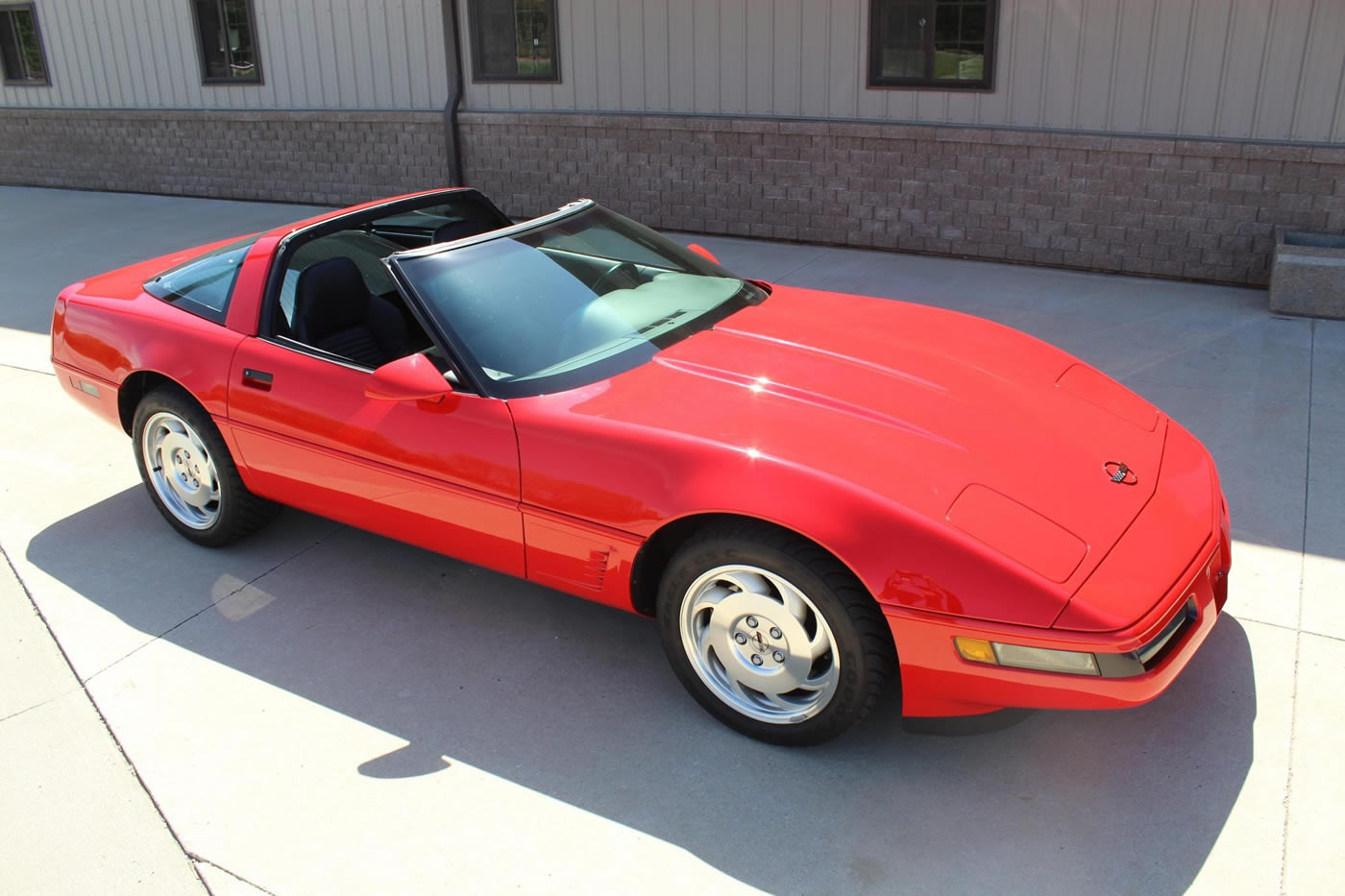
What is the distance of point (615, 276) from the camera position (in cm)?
393

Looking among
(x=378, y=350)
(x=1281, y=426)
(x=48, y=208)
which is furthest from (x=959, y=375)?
(x=48, y=208)

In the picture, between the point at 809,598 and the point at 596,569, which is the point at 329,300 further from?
the point at 809,598

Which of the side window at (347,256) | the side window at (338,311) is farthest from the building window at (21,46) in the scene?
the side window at (338,311)

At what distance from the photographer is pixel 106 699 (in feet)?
11.6

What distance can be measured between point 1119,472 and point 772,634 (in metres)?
1.12

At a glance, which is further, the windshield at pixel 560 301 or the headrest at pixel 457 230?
the headrest at pixel 457 230

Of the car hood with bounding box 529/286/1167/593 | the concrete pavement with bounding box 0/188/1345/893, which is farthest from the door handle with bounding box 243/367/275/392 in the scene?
the car hood with bounding box 529/286/1167/593

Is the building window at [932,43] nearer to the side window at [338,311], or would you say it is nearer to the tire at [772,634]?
the side window at [338,311]

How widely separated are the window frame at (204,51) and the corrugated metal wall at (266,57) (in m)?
0.04

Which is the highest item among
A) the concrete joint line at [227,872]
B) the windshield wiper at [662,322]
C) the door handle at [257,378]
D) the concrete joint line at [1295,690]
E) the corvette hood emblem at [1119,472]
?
the windshield wiper at [662,322]

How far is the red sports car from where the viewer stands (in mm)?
2725

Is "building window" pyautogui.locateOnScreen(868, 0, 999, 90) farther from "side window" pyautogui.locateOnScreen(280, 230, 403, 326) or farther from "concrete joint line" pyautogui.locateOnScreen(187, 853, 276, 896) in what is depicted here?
"concrete joint line" pyautogui.locateOnScreen(187, 853, 276, 896)

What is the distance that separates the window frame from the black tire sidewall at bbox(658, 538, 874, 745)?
10.8m

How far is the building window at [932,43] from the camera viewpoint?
26.5 feet
